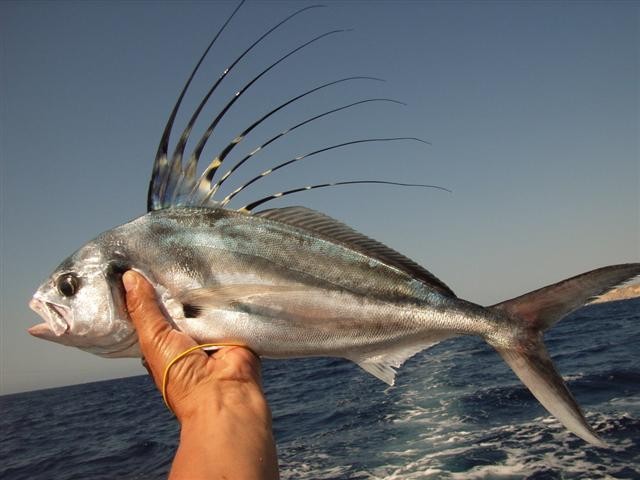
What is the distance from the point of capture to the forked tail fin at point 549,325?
117 inches

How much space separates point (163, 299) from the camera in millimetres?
3406

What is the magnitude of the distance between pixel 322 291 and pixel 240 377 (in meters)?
0.82

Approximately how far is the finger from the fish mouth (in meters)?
0.50

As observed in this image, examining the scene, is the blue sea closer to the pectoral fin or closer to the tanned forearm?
the pectoral fin

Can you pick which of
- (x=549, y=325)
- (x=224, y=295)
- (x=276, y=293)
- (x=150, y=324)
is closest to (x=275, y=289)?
(x=276, y=293)

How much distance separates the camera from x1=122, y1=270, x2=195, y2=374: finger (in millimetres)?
3127

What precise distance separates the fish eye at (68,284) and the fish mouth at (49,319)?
0.34ft

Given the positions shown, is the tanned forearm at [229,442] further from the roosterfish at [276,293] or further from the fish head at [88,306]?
the fish head at [88,306]

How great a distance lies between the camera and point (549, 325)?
134 inches

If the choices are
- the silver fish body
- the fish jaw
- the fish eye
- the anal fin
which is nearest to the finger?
the silver fish body

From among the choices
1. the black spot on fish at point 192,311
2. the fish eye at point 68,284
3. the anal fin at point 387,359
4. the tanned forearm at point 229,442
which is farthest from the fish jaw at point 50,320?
the anal fin at point 387,359

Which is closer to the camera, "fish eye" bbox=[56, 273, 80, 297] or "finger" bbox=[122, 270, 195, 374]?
"finger" bbox=[122, 270, 195, 374]

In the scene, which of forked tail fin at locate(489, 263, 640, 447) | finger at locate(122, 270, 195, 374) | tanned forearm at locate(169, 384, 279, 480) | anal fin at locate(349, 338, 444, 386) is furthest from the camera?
anal fin at locate(349, 338, 444, 386)

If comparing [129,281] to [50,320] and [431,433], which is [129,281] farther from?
[431,433]
